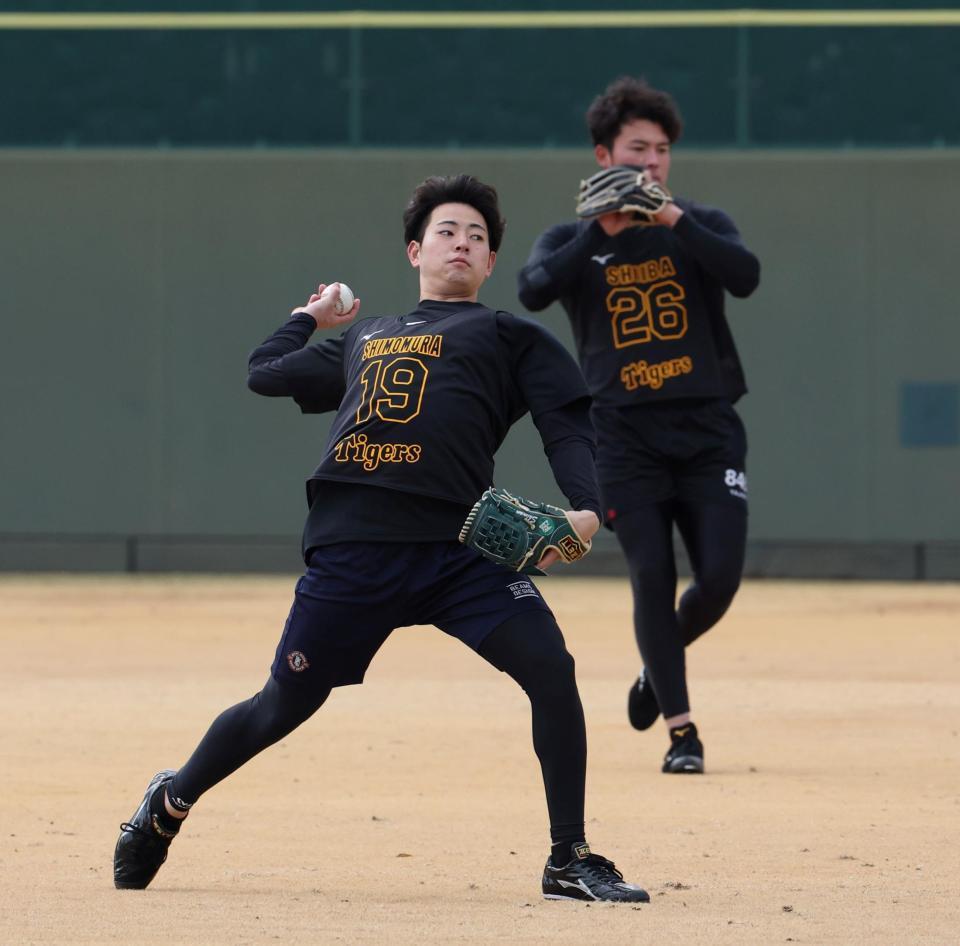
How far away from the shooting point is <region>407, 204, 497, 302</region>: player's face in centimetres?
557

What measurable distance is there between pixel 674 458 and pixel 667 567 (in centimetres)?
39

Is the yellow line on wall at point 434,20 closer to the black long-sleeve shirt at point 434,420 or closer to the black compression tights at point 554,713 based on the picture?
the black long-sleeve shirt at point 434,420

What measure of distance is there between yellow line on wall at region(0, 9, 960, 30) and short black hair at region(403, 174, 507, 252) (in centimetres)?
1108

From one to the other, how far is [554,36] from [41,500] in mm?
5200

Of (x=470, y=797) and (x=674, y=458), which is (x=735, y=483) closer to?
(x=674, y=458)

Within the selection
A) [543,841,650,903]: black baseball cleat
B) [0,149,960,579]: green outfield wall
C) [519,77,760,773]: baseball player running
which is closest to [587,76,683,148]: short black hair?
[519,77,760,773]: baseball player running

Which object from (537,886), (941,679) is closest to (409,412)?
(537,886)

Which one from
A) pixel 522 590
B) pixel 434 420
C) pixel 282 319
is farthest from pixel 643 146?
pixel 282 319

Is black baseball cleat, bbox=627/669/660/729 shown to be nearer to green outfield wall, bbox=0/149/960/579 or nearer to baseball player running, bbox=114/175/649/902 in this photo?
baseball player running, bbox=114/175/649/902

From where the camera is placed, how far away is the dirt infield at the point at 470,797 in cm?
503

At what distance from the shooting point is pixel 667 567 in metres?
7.83

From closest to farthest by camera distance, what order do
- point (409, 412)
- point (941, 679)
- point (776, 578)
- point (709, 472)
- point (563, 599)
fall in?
point (409, 412), point (709, 472), point (941, 679), point (563, 599), point (776, 578)

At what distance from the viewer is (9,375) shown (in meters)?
16.8

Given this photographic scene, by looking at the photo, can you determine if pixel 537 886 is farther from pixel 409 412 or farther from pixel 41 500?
pixel 41 500
